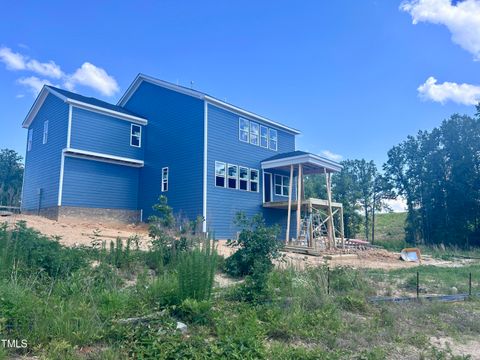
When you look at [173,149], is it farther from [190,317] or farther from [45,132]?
[190,317]

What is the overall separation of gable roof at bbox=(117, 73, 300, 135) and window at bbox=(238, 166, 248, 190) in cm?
303

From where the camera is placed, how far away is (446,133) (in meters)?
34.6

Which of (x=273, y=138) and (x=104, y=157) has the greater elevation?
(x=273, y=138)

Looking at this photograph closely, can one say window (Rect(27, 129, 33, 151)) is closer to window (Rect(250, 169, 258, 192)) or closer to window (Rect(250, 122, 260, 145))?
window (Rect(250, 122, 260, 145))

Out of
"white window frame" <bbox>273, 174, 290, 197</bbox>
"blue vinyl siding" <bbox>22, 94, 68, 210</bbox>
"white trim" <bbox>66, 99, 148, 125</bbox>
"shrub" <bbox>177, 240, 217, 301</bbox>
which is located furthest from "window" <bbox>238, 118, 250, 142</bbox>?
"shrub" <bbox>177, 240, 217, 301</bbox>

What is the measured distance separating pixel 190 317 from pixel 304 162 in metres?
15.3

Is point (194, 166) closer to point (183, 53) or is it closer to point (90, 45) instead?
point (183, 53)

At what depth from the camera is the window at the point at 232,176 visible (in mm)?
19309

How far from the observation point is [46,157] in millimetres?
19391

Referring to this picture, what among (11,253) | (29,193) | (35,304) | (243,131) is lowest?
(35,304)

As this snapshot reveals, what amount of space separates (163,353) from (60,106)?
18.1 m

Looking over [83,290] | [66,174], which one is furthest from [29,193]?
[83,290]

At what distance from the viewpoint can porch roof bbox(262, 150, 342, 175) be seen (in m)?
19.3

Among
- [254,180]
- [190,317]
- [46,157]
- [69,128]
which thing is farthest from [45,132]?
[190,317]
